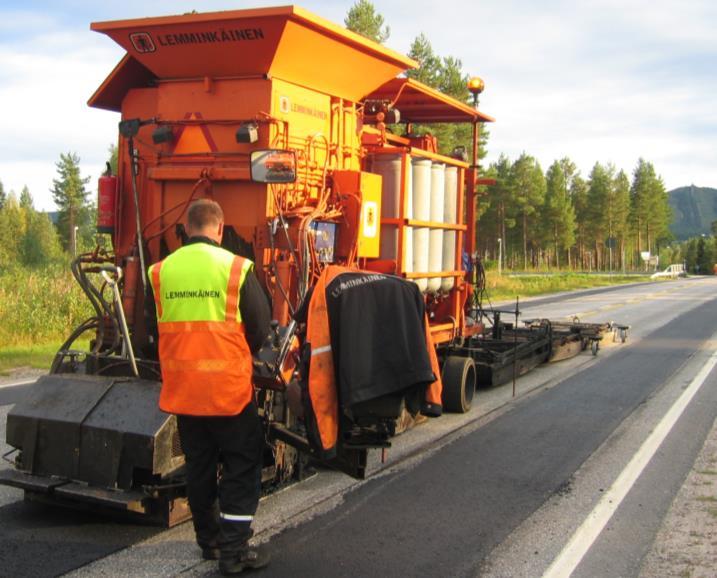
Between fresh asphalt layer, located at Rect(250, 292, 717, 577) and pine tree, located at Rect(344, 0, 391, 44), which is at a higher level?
pine tree, located at Rect(344, 0, 391, 44)

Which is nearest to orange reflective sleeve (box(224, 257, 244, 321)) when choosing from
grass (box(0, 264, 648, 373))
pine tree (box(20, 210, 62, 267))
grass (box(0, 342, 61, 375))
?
grass (box(0, 342, 61, 375))

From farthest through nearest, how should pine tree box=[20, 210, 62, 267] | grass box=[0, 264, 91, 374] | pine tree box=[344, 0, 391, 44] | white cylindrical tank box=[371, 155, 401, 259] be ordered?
1. pine tree box=[20, 210, 62, 267]
2. pine tree box=[344, 0, 391, 44]
3. grass box=[0, 264, 91, 374]
4. white cylindrical tank box=[371, 155, 401, 259]

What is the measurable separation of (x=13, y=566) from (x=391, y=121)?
524cm

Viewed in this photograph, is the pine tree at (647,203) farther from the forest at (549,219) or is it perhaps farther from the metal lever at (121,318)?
the metal lever at (121,318)

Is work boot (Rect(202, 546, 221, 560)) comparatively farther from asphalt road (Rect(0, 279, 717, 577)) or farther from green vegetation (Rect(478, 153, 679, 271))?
green vegetation (Rect(478, 153, 679, 271))

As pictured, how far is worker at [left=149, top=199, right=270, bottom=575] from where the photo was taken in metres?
3.79

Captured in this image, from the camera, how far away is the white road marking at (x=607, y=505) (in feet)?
13.6

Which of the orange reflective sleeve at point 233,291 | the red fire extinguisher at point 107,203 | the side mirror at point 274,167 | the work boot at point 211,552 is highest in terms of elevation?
the side mirror at point 274,167

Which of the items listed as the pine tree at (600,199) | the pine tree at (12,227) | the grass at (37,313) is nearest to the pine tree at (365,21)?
the grass at (37,313)

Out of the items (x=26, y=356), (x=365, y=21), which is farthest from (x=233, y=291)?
(x=365, y=21)

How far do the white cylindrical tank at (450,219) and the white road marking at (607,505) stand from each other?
104 inches

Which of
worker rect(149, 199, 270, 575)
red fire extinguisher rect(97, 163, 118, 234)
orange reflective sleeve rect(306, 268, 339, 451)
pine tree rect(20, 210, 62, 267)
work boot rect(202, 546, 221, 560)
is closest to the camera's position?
worker rect(149, 199, 270, 575)

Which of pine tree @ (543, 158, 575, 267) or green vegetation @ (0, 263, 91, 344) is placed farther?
pine tree @ (543, 158, 575, 267)

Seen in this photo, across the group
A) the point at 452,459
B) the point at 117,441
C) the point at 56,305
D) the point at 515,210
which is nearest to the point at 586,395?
the point at 452,459
